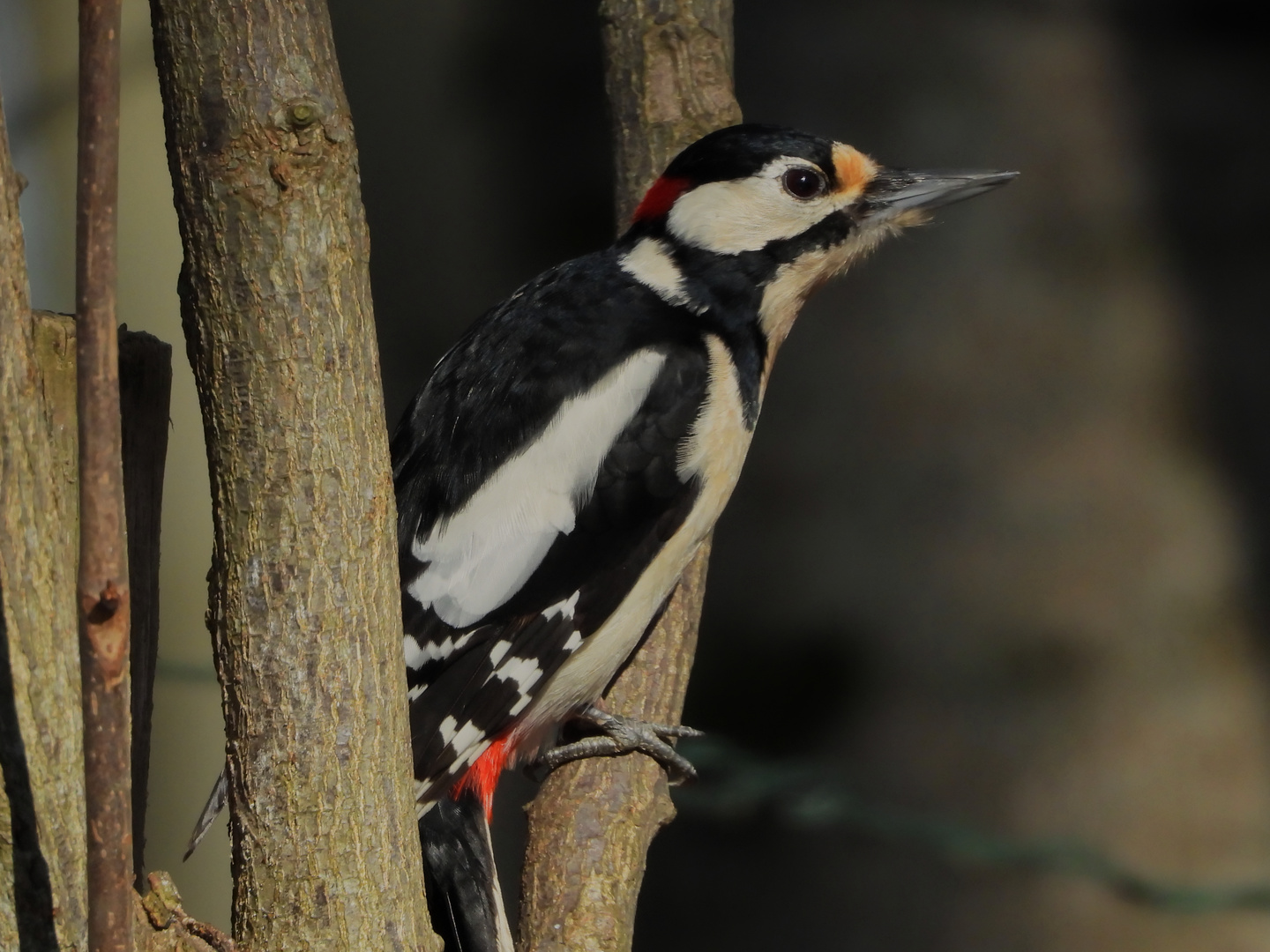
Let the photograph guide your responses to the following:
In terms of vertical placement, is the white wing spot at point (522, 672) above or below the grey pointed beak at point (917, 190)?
below

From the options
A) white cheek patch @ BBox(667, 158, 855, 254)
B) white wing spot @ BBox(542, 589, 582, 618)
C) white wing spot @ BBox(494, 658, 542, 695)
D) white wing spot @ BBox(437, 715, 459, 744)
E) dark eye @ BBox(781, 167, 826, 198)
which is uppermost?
dark eye @ BBox(781, 167, 826, 198)

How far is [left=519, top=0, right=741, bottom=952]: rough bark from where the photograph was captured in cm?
194

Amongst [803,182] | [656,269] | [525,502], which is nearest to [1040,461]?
[803,182]

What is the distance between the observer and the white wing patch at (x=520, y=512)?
1981mm

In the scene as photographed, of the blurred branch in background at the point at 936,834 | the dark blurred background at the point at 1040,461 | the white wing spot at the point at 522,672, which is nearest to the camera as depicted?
the white wing spot at the point at 522,672

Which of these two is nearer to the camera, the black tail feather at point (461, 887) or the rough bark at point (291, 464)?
the rough bark at point (291, 464)

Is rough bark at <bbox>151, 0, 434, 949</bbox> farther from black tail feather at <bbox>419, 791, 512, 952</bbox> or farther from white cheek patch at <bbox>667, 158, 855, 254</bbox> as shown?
white cheek patch at <bbox>667, 158, 855, 254</bbox>

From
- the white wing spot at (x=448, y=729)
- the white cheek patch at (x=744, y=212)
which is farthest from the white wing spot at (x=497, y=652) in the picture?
the white cheek patch at (x=744, y=212)

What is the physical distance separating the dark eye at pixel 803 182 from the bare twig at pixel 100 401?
4.94 feet

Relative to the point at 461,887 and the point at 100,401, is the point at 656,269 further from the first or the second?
the point at 100,401

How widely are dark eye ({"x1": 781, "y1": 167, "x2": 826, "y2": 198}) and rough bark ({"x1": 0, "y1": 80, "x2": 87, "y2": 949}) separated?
1.41 meters

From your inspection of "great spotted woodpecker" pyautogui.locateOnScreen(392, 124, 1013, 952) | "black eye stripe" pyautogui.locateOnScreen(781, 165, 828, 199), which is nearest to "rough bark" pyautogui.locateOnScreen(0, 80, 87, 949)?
"great spotted woodpecker" pyautogui.locateOnScreen(392, 124, 1013, 952)

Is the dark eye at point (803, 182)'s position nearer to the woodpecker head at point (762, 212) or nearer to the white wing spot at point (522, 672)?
the woodpecker head at point (762, 212)

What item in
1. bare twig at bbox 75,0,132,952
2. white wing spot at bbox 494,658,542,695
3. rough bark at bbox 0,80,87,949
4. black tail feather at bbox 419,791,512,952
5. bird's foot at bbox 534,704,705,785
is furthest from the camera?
bird's foot at bbox 534,704,705,785
